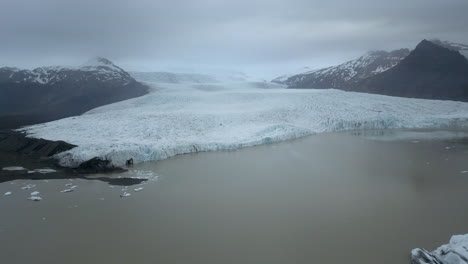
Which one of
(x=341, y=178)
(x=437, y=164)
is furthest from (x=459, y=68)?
(x=341, y=178)

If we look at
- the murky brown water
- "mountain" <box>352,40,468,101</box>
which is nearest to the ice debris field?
the murky brown water

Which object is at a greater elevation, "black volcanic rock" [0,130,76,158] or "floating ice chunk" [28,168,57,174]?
"black volcanic rock" [0,130,76,158]

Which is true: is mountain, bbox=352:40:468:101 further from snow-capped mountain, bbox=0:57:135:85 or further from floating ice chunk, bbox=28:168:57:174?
floating ice chunk, bbox=28:168:57:174

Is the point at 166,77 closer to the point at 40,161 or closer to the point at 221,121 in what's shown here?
the point at 221,121

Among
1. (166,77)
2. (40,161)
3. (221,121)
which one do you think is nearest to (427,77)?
(221,121)

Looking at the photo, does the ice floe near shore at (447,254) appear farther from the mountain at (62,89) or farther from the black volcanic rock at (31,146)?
the mountain at (62,89)

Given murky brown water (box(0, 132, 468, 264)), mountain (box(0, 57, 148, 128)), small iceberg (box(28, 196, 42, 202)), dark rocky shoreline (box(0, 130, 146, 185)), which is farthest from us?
mountain (box(0, 57, 148, 128))

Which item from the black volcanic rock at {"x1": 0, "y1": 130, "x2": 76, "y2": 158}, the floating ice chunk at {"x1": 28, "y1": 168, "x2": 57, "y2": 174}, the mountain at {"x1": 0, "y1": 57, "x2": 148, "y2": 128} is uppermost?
the mountain at {"x1": 0, "y1": 57, "x2": 148, "y2": 128}
